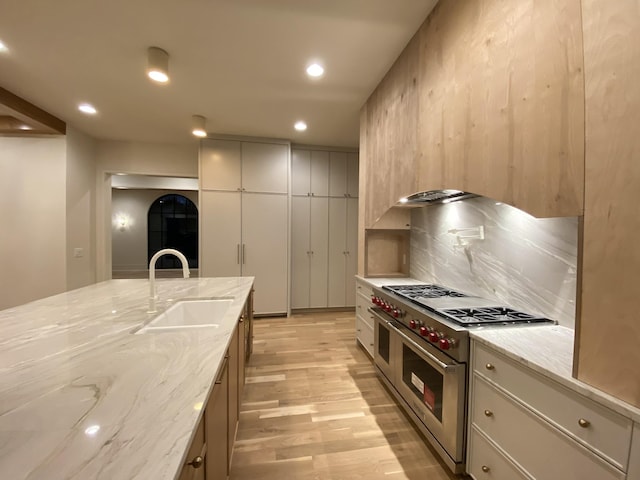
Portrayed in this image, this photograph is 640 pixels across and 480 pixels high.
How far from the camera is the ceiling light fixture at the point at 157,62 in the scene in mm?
2125

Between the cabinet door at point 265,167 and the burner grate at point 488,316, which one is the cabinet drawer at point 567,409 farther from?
the cabinet door at point 265,167

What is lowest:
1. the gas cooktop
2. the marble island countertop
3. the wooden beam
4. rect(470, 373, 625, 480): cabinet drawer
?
rect(470, 373, 625, 480): cabinet drawer

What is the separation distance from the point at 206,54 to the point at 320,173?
2.54 metres

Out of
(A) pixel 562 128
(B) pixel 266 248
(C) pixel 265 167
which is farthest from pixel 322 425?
(C) pixel 265 167

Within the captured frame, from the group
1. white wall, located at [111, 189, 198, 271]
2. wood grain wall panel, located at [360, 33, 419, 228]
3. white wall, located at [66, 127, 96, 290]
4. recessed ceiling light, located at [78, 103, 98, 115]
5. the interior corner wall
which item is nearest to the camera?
wood grain wall panel, located at [360, 33, 419, 228]

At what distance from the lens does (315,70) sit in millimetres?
2412

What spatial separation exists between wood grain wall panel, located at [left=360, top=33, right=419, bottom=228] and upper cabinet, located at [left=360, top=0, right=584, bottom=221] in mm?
14

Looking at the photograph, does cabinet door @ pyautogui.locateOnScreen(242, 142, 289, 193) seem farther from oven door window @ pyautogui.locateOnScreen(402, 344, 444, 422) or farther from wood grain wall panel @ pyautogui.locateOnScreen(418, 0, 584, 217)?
oven door window @ pyautogui.locateOnScreen(402, 344, 444, 422)

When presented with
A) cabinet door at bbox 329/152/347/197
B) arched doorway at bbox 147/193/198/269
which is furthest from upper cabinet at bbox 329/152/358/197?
arched doorway at bbox 147/193/198/269

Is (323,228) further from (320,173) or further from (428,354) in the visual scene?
(428,354)

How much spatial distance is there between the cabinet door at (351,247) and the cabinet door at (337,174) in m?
0.23

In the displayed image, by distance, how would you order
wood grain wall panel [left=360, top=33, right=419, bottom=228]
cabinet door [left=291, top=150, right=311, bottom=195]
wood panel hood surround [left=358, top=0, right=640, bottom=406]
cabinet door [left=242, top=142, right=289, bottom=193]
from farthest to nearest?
1. cabinet door [left=291, top=150, right=311, bottom=195]
2. cabinet door [left=242, top=142, right=289, bottom=193]
3. wood grain wall panel [left=360, top=33, right=419, bottom=228]
4. wood panel hood surround [left=358, top=0, right=640, bottom=406]

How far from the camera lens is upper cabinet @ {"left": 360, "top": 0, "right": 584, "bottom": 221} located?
101cm

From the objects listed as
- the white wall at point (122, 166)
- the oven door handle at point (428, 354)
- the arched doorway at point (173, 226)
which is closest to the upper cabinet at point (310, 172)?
the white wall at point (122, 166)
